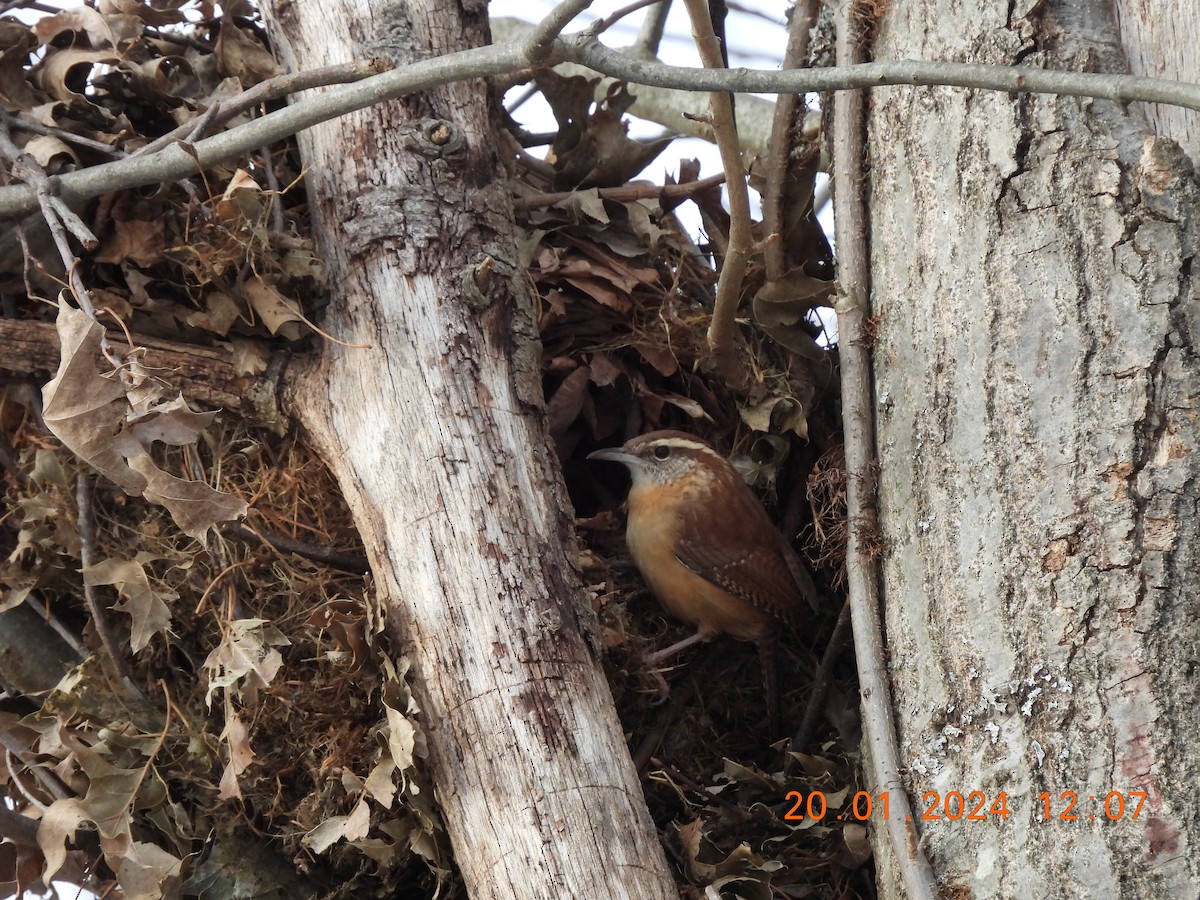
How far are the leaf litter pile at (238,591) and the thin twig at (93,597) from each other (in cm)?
1

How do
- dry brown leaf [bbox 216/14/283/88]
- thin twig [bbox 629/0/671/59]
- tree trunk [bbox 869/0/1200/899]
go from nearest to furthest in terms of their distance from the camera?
tree trunk [bbox 869/0/1200/899] < dry brown leaf [bbox 216/14/283/88] < thin twig [bbox 629/0/671/59]

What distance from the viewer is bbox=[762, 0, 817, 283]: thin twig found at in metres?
3.51

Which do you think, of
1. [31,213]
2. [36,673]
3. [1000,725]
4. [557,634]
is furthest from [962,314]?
[36,673]

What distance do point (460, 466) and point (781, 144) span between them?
4.70ft

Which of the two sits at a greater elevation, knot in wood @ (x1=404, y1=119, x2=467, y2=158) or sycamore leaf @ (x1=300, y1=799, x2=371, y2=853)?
knot in wood @ (x1=404, y1=119, x2=467, y2=158)

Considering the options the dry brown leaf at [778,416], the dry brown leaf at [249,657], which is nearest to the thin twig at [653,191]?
the dry brown leaf at [778,416]

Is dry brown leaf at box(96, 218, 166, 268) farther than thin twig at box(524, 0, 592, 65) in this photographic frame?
Yes

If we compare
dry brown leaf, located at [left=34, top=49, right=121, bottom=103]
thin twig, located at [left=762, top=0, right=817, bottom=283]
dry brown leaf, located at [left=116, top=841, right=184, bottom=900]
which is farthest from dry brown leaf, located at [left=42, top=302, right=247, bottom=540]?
thin twig, located at [left=762, top=0, right=817, bottom=283]

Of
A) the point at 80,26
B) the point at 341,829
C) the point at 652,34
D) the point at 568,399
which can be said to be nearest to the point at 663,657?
the point at 568,399

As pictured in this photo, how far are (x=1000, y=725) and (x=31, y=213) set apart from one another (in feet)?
8.81

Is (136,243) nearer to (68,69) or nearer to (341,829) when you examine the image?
(68,69)

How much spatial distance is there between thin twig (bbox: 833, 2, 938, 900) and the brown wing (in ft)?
3.15

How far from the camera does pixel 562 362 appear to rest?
13.3ft
